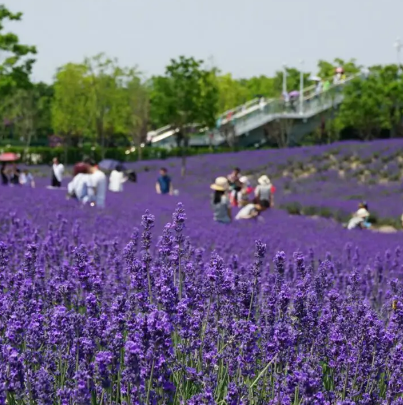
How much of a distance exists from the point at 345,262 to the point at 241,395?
598 centimetres

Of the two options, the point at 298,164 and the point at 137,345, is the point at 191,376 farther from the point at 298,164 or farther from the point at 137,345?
the point at 298,164

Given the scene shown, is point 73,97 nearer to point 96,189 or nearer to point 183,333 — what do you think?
point 96,189

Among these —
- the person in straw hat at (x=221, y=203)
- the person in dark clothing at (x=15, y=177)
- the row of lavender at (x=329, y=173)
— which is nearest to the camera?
the person in straw hat at (x=221, y=203)

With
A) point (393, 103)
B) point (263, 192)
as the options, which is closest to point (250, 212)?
point (263, 192)

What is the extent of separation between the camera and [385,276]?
7910 millimetres

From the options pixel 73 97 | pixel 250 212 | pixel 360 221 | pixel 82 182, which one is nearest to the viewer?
pixel 82 182

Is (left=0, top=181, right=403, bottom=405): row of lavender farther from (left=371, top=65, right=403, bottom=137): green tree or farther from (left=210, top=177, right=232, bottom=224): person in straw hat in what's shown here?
(left=371, top=65, right=403, bottom=137): green tree

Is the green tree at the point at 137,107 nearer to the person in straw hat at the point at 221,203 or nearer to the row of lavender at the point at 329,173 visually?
the row of lavender at the point at 329,173

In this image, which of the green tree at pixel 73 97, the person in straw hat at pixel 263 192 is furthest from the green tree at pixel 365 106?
the person in straw hat at pixel 263 192

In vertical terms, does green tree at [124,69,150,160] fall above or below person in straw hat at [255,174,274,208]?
above

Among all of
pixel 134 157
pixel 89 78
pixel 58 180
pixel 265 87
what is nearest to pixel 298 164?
pixel 58 180

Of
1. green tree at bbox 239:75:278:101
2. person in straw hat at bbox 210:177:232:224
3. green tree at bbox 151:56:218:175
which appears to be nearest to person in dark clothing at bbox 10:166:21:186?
person in straw hat at bbox 210:177:232:224

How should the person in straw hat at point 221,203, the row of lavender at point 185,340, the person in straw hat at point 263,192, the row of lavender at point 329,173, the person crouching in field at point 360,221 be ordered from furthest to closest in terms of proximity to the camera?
the row of lavender at point 329,173 → the person in straw hat at point 263,192 → the person crouching in field at point 360,221 → the person in straw hat at point 221,203 → the row of lavender at point 185,340

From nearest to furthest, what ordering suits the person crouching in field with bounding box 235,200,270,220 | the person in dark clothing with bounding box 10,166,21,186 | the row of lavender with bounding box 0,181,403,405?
the row of lavender with bounding box 0,181,403,405 → the person crouching in field with bounding box 235,200,270,220 → the person in dark clothing with bounding box 10,166,21,186
